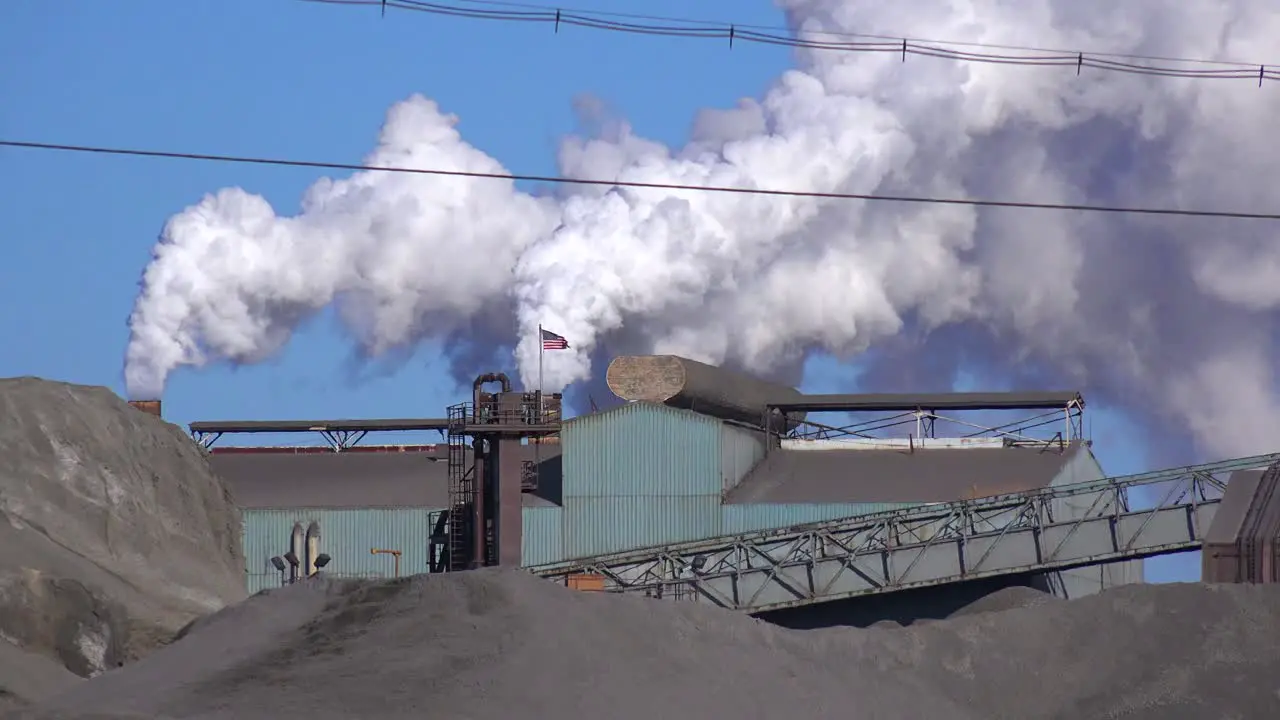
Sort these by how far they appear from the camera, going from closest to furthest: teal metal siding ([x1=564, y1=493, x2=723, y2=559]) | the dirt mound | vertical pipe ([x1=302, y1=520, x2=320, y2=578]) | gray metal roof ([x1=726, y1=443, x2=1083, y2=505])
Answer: the dirt mound
vertical pipe ([x1=302, y1=520, x2=320, y2=578])
gray metal roof ([x1=726, y1=443, x2=1083, y2=505])
teal metal siding ([x1=564, y1=493, x2=723, y2=559])

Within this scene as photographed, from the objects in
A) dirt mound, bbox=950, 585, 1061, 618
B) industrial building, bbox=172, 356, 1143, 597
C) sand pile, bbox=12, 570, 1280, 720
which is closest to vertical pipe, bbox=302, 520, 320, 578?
industrial building, bbox=172, 356, 1143, 597

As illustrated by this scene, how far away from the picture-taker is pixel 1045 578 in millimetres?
42938

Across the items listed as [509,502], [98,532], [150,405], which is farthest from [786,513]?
[150,405]

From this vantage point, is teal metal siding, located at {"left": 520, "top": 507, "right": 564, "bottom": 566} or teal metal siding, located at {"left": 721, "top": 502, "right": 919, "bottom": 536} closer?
teal metal siding, located at {"left": 721, "top": 502, "right": 919, "bottom": 536}

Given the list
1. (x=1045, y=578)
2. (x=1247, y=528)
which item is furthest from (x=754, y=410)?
(x=1247, y=528)

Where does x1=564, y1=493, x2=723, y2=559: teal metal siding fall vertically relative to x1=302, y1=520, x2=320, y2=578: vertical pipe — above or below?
above

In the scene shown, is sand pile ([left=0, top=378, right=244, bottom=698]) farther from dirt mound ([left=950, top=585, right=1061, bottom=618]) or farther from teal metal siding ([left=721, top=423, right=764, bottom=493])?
dirt mound ([left=950, top=585, right=1061, bottom=618])

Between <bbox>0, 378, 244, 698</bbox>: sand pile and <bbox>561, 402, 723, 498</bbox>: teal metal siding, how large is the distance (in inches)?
388

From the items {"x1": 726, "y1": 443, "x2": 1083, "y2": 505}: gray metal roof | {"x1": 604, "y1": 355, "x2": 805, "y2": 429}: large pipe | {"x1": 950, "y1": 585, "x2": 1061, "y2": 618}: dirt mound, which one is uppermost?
{"x1": 604, "y1": 355, "x2": 805, "y2": 429}: large pipe

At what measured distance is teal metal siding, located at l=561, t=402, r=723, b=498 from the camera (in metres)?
45.4

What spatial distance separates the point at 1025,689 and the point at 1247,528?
279 inches

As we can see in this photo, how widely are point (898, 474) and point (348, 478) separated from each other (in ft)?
54.3

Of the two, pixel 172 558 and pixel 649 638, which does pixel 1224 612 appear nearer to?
pixel 649 638

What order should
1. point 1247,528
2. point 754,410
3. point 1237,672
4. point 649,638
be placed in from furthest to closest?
1. point 754,410
2. point 1247,528
3. point 1237,672
4. point 649,638
